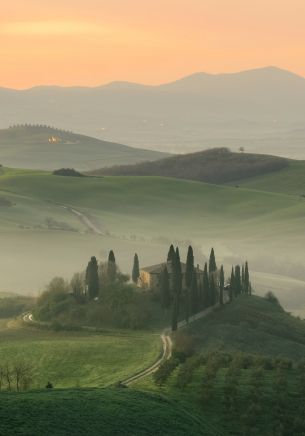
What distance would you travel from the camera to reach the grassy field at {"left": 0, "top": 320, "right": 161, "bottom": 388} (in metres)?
72.1

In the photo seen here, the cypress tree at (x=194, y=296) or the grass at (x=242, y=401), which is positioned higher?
the cypress tree at (x=194, y=296)

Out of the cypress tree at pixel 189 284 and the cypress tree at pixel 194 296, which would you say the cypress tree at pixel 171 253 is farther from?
the cypress tree at pixel 194 296

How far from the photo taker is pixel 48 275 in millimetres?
167875

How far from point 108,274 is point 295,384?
5027 centimetres

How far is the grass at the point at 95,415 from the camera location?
157ft

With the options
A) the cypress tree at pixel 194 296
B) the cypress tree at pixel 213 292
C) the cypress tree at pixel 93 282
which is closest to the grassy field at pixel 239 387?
the cypress tree at pixel 194 296

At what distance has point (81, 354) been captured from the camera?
80188mm

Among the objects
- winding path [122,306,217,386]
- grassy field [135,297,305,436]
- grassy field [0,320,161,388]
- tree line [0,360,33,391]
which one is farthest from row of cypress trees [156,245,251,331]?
tree line [0,360,33,391]

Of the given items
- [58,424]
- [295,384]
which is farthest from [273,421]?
[58,424]

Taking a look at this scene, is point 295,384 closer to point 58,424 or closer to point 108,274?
point 58,424

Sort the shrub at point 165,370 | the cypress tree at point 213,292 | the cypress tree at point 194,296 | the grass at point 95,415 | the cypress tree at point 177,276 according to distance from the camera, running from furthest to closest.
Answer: the cypress tree at point 213,292 < the cypress tree at point 177,276 < the cypress tree at point 194,296 < the shrub at point 165,370 < the grass at point 95,415

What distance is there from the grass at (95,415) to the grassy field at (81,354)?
37.5 ft

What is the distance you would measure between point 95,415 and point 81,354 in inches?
1148

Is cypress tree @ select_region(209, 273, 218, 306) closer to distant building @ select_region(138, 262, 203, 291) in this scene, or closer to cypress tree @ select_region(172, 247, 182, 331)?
distant building @ select_region(138, 262, 203, 291)
